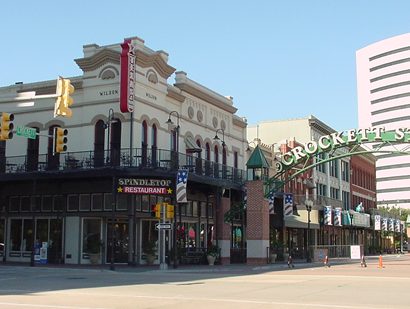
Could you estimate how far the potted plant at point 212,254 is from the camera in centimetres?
3709

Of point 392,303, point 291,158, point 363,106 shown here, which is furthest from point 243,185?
point 363,106

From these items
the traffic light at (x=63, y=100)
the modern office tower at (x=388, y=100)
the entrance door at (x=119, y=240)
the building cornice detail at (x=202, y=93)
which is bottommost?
Answer: the entrance door at (x=119, y=240)

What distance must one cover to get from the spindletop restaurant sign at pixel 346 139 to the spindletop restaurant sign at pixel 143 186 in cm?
1152

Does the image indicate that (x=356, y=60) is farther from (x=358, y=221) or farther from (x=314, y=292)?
(x=314, y=292)

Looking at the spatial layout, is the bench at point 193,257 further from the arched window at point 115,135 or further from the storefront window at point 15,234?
the storefront window at point 15,234

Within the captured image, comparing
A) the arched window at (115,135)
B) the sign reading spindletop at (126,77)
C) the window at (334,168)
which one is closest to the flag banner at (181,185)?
the arched window at (115,135)

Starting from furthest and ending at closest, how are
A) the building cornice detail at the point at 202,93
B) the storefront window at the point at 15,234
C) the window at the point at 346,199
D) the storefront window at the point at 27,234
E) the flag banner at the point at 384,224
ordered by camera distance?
the flag banner at the point at 384,224, the window at the point at 346,199, the building cornice detail at the point at 202,93, the storefront window at the point at 15,234, the storefront window at the point at 27,234

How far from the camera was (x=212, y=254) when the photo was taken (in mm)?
37375

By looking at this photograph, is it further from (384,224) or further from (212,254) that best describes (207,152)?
(384,224)

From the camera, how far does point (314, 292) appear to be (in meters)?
18.6

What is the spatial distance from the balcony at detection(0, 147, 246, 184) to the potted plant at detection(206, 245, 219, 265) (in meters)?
4.66

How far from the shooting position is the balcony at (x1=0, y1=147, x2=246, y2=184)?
33719 mm

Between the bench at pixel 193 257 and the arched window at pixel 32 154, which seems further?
the bench at pixel 193 257

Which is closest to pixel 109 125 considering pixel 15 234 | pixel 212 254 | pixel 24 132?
pixel 15 234
